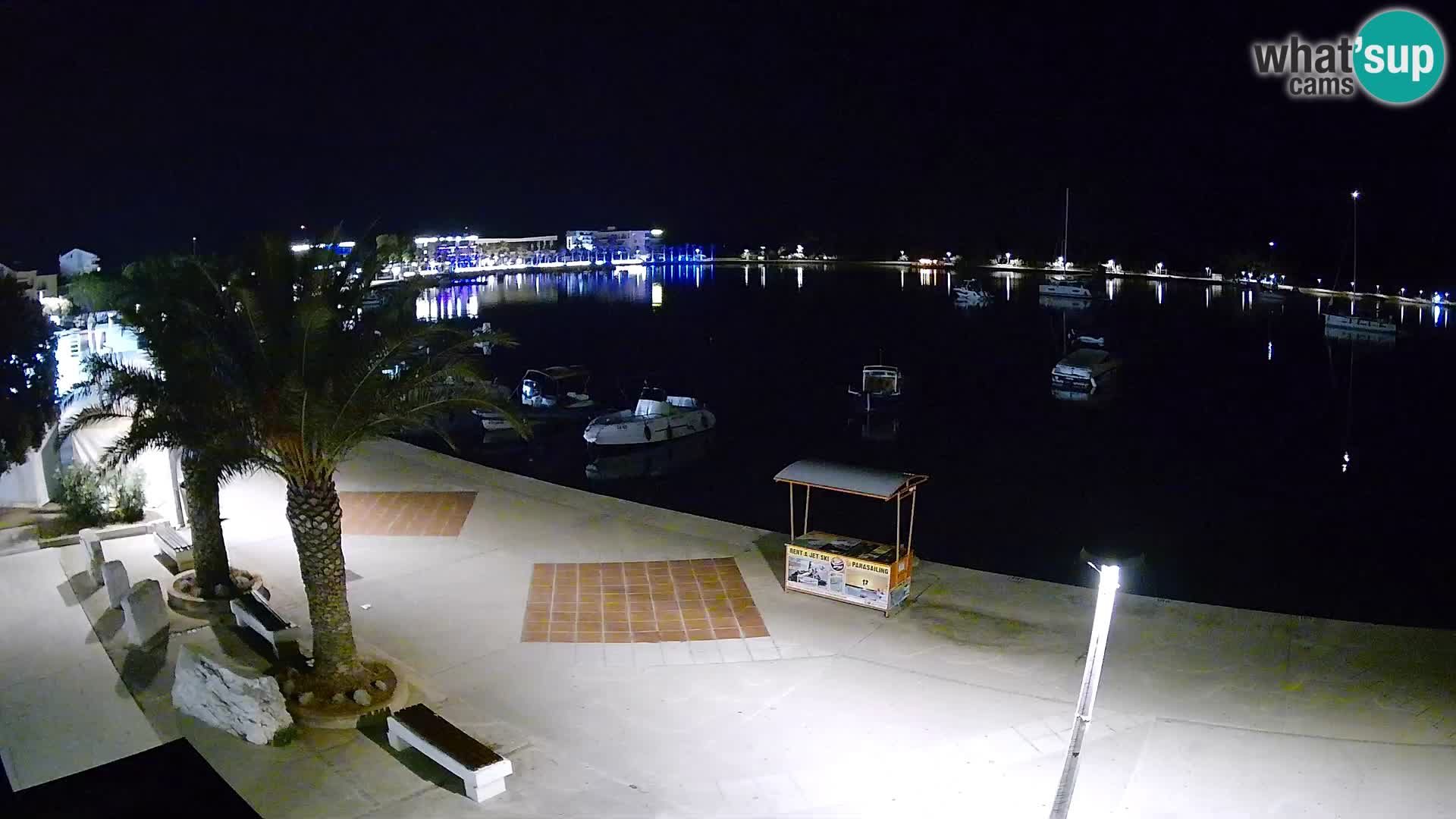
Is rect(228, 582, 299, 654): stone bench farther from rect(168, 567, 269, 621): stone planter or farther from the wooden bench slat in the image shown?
the wooden bench slat

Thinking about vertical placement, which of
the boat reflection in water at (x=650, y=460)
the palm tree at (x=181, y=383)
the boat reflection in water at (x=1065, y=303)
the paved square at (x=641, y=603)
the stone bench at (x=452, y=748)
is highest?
the palm tree at (x=181, y=383)

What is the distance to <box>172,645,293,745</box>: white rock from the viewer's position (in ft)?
31.6

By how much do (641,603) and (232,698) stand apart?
543cm

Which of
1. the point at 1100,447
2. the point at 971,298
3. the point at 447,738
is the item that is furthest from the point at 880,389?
the point at 971,298

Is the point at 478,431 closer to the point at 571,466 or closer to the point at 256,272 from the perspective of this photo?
the point at 571,466

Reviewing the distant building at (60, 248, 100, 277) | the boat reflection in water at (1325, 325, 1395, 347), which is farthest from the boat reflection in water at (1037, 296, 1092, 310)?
the distant building at (60, 248, 100, 277)

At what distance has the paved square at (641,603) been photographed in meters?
12.9

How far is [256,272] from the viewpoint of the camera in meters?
11.2

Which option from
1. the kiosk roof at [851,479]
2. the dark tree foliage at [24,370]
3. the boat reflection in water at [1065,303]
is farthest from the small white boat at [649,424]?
the boat reflection in water at [1065,303]

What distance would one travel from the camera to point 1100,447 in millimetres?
40594

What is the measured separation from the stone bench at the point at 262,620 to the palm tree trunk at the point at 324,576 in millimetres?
1188

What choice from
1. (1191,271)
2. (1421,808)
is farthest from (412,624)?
(1191,271)

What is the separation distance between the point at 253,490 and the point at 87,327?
16673mm

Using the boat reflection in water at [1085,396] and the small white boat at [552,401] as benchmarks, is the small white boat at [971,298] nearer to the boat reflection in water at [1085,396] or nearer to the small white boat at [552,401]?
the boat reflection in water at [1085,396]
